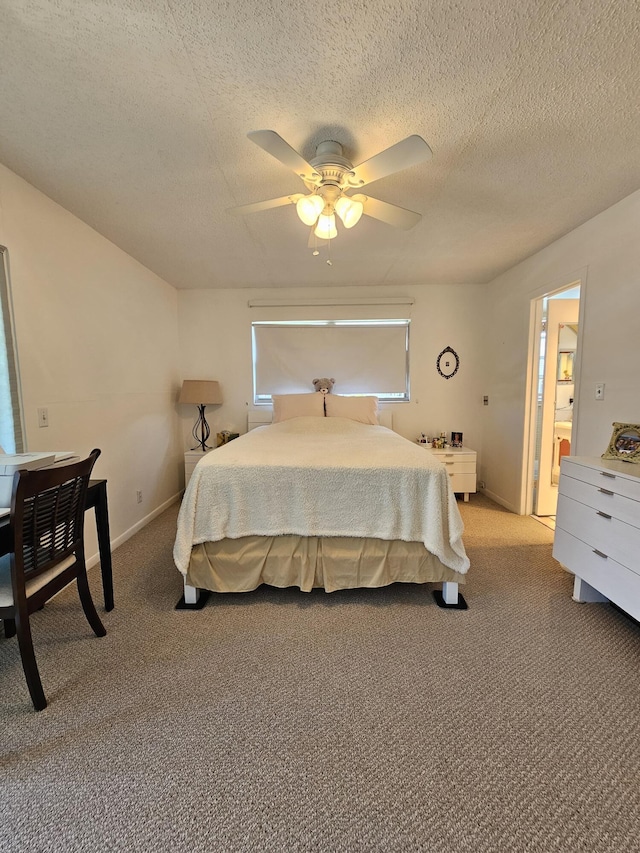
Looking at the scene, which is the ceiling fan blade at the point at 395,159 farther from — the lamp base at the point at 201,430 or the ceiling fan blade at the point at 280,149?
the lamp base at the point at 201,430

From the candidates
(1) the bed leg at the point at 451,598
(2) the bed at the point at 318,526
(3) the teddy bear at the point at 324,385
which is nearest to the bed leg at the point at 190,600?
(2) the bed at the point at 318,526

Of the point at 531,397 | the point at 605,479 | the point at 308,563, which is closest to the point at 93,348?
the point at 308,563

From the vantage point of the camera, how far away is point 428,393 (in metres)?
3.89

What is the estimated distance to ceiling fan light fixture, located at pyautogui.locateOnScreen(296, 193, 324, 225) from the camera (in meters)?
1.63

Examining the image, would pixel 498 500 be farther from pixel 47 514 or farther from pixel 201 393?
pixel 47 514

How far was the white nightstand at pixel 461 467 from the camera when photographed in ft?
11.5

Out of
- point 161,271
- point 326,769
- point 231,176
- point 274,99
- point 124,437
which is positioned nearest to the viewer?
point 326,769

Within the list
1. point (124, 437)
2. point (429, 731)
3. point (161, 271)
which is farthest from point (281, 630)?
point (161, 271)

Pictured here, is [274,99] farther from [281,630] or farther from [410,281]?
[410,281]

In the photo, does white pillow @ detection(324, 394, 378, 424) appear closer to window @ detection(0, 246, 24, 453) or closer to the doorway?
the doorway

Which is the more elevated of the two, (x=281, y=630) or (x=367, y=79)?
(x=367, y=79)

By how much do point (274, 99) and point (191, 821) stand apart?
2.42m

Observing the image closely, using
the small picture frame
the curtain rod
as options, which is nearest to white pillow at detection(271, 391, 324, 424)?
the curtain rod

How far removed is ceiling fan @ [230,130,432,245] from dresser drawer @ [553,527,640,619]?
6.53 feet
